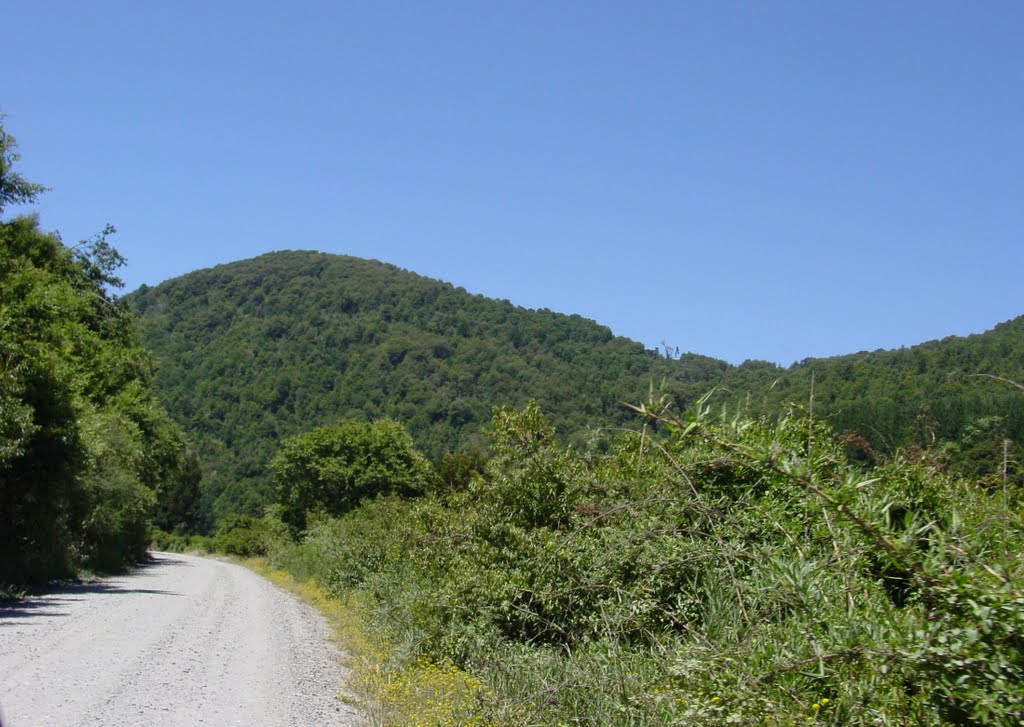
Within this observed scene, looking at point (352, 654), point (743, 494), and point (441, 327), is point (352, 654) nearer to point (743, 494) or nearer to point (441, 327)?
point (743, 494)

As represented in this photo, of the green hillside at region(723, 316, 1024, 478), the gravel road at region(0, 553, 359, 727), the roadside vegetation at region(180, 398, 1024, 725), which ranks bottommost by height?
the gravel road at region(0, 553, 359, 727)

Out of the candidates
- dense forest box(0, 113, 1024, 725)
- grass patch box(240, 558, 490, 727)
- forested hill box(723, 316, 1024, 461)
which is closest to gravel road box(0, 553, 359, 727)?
grass patch box(240, 558, 490, 727)

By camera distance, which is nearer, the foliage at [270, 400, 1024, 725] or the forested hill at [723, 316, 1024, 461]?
the foliage at [270, 400, 1024, 725]

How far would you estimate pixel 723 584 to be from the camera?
653 centimetres

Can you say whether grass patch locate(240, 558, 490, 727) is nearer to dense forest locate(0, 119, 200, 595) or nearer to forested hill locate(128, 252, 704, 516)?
dense forest locate(0, 119, 200, 595)

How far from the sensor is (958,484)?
7172 mm

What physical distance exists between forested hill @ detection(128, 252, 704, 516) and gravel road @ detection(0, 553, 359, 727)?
2044 inches

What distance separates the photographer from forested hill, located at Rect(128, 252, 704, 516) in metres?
104

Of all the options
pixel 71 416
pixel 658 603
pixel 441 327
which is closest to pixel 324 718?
pixel 658 603

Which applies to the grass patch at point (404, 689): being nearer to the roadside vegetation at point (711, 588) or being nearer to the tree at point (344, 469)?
the roadside vegetation at point (711, 588)

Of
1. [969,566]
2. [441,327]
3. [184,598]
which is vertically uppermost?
[441,327]

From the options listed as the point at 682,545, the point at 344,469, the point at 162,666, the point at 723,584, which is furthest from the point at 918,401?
the point at 344,469

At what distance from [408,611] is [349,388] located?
10572 centimetres

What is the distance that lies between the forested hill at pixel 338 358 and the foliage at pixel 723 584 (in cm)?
5852
